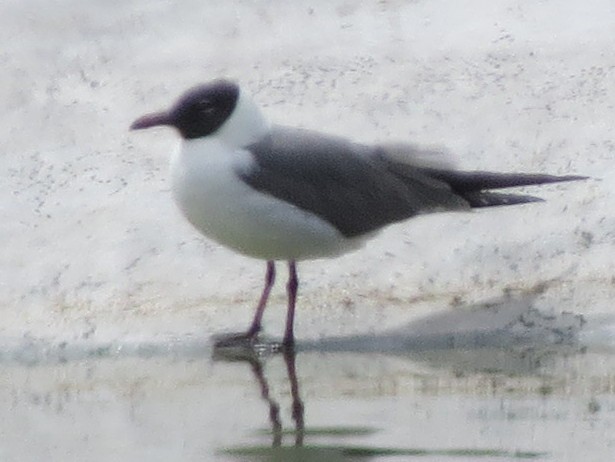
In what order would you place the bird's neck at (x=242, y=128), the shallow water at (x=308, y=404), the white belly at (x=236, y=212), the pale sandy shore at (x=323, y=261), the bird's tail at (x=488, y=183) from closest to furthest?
the shallow water at (x=308, y=404) → the pale sandy shore at (x=323, y=261) → the white belly at (x=236, y=212) → the bird's neck at (x=242, y=128) → the bird's tail at (x=488, y=183)

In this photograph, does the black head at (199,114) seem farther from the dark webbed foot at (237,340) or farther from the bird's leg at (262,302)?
the dark webbed foot at (237,340)

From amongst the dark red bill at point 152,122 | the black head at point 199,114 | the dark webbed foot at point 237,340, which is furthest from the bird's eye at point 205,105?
the dark webbed foot at point 237,340

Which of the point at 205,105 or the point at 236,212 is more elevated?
the point at 205,105

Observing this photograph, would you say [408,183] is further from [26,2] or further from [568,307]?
[26,2]

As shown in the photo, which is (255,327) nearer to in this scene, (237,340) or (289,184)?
(237,340)

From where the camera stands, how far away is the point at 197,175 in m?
6.32

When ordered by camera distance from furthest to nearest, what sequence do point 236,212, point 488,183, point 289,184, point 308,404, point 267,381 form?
point 488,183 → point 289,184 → point 236,212 → point 267,381 → point 308,404

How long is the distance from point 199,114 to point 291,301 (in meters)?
0.78

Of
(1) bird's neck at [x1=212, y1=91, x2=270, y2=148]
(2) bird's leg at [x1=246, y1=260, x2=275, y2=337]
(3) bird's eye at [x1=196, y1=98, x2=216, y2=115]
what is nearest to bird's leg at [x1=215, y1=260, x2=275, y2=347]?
(2) bird's leg at [x1=246, y1=260, x2=275, y2=337]

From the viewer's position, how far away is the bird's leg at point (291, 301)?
630cm

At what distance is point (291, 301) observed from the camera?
6367mm

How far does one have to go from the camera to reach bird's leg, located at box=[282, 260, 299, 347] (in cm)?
630

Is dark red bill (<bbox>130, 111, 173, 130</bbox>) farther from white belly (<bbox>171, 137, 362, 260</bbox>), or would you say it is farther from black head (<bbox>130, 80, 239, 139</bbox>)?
white belly (<bbox>171, 137, 362, 260</bbox>)

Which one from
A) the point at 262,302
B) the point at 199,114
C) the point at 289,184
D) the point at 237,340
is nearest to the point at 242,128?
the point at 199,114
